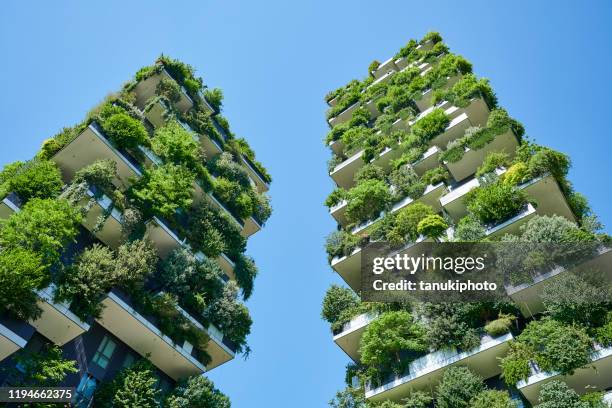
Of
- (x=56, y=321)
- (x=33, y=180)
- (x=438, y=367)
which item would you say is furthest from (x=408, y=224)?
(x=33, y=180)

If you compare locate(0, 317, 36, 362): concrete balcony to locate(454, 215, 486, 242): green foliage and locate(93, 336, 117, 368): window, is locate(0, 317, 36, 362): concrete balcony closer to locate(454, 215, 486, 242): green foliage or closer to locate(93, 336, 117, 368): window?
locate(93, 336, 117, 368): window

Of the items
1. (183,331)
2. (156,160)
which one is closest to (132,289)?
(183,331)

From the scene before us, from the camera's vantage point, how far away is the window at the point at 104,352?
23016 mm

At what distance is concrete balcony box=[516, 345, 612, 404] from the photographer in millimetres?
20047

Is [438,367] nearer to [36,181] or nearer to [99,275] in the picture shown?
[99,275]

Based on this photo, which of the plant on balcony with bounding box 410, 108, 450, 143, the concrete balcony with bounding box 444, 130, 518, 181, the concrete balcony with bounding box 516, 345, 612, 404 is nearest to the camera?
the concrete balcony with bounding box 516, 345, 612, 404

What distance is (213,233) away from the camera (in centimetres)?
2903

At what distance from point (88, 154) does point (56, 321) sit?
31.5 ft

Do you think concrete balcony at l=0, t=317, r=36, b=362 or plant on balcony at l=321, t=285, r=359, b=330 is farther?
plant on balcony at l=321, t=285, r=359, b=330

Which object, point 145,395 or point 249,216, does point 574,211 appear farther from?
point 145,395

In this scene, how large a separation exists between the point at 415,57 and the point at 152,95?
2554 centimetres

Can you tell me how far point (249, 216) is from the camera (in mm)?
34594

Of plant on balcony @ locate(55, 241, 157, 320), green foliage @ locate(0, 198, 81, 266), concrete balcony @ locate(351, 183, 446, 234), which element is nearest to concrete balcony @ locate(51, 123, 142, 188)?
plant on balcony @ locate(55, 241, 157, 320)

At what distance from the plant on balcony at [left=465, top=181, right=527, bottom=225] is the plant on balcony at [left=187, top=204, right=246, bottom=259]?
1260 cm
